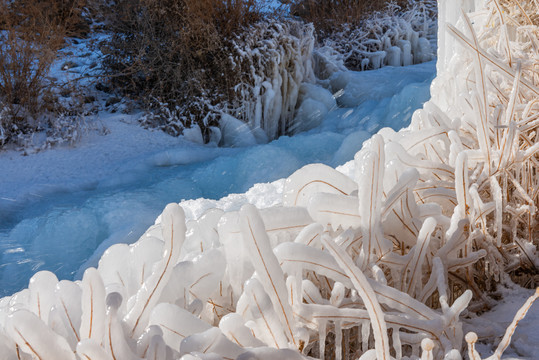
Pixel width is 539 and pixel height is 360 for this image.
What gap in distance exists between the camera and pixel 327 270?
37 cm

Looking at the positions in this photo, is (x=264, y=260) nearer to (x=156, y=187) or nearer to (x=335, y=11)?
(x=156, y=187)

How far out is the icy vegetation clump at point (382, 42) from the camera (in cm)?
576

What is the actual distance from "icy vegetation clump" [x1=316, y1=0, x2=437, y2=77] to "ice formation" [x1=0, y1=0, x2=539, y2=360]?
5.02m

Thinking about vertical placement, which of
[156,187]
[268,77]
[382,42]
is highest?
[382,42]

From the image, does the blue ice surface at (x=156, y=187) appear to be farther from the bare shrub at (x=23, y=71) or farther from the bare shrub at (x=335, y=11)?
the bare shrub at (x=335, y=11)

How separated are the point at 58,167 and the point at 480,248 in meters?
3.65

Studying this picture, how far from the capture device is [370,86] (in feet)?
16.2

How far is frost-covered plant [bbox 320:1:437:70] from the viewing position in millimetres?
5773

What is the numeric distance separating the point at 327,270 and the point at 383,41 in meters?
5.86

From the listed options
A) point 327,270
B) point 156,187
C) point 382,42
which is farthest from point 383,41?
point 327,270

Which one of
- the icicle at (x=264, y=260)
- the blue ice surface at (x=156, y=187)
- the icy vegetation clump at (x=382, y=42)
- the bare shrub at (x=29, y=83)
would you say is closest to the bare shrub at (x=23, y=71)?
the bare shrub at (x=29, y=83)

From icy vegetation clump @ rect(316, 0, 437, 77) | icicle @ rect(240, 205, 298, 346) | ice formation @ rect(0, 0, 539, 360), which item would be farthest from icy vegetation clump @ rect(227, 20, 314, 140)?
icicle @ rect(240, 205, 298, 346)

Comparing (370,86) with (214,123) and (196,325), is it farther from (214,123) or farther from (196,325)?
(196,325)

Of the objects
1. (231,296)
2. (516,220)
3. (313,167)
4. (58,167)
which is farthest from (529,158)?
(58,167)
